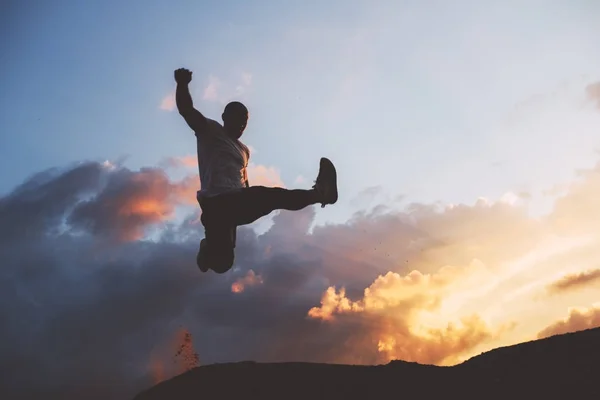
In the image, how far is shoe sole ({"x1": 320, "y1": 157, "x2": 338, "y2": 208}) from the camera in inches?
274

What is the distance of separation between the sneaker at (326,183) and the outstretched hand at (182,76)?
2122 millimetres

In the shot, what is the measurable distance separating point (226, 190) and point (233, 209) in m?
0.26

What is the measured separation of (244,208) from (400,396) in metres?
2.82

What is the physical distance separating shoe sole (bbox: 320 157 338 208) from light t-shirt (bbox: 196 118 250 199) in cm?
114

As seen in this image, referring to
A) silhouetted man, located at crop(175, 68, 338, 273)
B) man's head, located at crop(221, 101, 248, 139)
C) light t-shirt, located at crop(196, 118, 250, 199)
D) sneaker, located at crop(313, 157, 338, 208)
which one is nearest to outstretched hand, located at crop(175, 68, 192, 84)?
silhouetted man, located at crop(175, 68, 338, 273)

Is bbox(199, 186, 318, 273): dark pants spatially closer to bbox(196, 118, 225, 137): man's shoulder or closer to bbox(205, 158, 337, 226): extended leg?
bbox(205, 158, 337, 226): extended leg

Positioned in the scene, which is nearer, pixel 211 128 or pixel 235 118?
pixel 211 128

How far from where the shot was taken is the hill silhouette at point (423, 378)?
477cm

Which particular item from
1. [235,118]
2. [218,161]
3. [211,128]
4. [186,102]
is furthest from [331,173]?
[186,102]

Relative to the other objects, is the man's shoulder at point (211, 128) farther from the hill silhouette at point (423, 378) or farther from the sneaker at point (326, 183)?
the hill silhouette at point (423, 378)

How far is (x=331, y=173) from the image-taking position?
7.12 meters

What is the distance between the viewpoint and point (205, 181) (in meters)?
6.46

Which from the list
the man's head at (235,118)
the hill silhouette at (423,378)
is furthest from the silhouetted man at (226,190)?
the hill silhouette at (423,378)

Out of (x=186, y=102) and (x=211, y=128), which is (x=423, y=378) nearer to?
(x=211, y=128)
